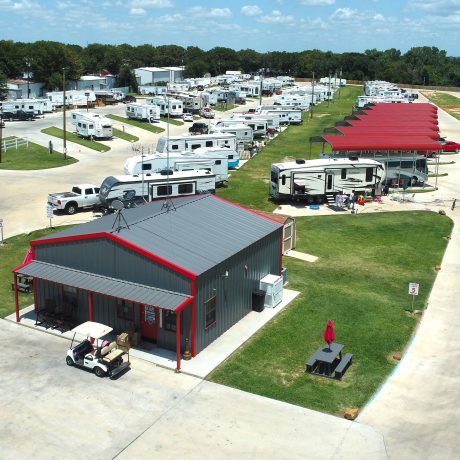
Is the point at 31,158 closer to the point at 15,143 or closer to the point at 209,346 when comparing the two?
the point at 15,143

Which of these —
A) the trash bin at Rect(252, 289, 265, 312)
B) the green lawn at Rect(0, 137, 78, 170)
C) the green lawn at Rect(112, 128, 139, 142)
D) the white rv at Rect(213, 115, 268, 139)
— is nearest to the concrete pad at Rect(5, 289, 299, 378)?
the trash bin at Rect(252, 289, 265, 312)

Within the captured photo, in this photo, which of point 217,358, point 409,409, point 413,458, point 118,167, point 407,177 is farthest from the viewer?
point 118,167

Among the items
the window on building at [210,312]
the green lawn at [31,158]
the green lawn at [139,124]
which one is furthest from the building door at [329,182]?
the green lawn at [139,124]

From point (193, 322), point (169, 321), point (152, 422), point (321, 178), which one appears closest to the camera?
point (152, 422)

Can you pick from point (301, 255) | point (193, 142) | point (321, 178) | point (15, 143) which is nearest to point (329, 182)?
point (321, 178)

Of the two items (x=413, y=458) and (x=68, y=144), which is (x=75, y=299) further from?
(x=68, y=144)

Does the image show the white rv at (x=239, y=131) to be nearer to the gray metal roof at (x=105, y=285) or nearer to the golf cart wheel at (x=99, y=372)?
the gray metal roof at (x=105, y=285)

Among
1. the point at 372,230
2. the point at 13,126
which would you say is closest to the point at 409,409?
the point at 372,230
